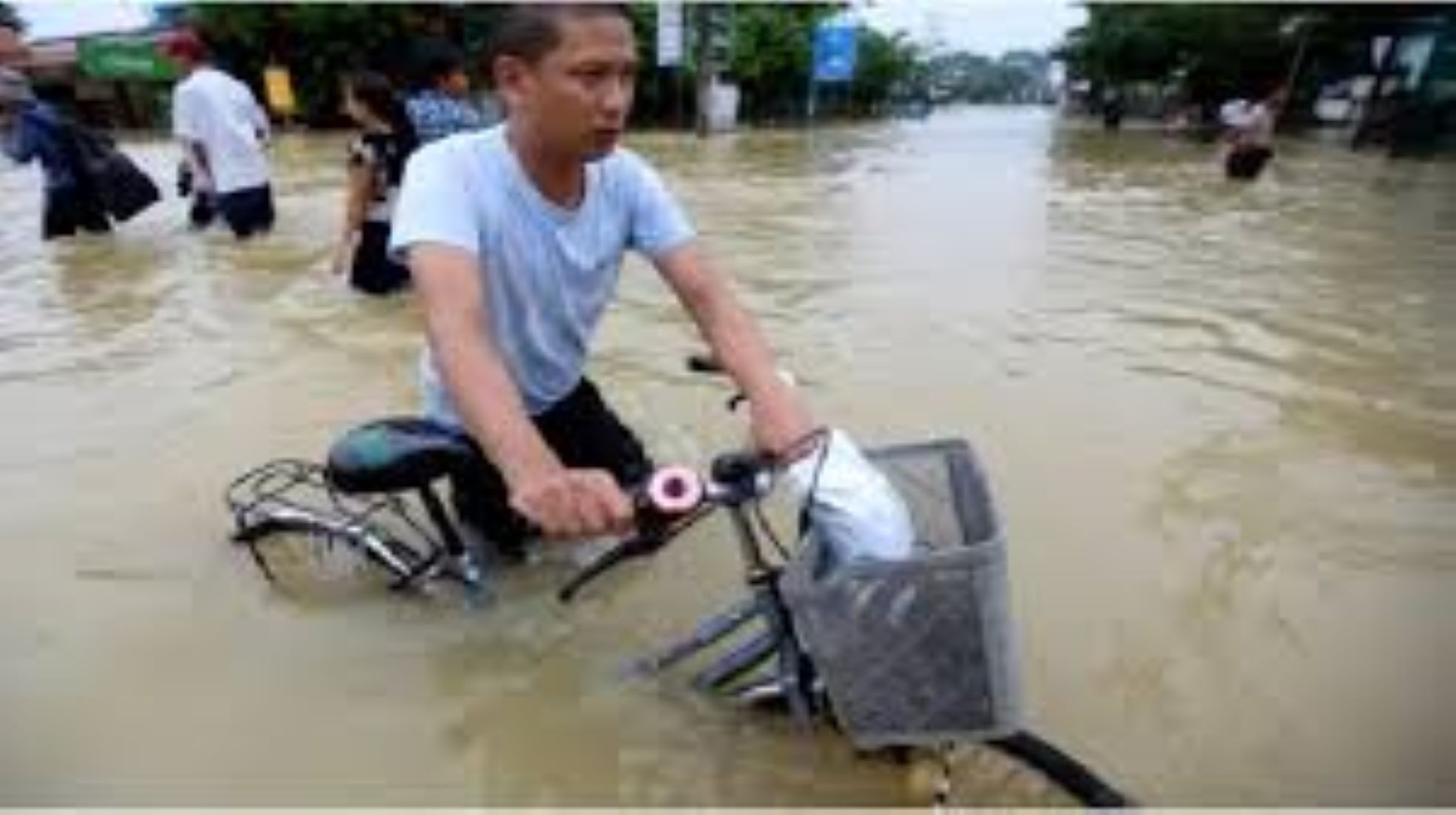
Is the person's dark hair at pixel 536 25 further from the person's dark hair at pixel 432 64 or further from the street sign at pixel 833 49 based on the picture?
the street sign at pixel 833 49

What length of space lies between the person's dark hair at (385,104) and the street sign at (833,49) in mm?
30258

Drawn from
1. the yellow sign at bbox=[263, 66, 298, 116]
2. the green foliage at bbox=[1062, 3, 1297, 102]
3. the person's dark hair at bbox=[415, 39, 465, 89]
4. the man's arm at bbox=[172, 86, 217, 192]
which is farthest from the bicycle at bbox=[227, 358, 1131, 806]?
the green foliage at bbox=[1062, 3, 1297, 102]

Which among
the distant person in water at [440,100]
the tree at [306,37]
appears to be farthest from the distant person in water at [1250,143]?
the tree at [306,37]

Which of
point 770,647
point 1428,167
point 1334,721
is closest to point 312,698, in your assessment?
point 770,647

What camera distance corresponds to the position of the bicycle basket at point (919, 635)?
6.48 feet

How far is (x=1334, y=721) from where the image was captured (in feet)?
9.78

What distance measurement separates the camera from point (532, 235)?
271 centimetres

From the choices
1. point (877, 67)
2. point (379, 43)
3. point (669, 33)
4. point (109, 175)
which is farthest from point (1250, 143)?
point (877, 67)

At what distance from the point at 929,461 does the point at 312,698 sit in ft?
5.70

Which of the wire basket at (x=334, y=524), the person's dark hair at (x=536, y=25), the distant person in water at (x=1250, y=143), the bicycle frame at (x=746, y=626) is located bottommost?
the distant person in water at (x=1250, y=143)

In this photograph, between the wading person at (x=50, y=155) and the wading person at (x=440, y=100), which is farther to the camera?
the wading person at (x=50, y=155)

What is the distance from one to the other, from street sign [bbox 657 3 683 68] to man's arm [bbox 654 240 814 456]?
65.4 ft

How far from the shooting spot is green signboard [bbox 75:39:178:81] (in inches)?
1224

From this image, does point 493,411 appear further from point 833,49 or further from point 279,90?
point 833,49
